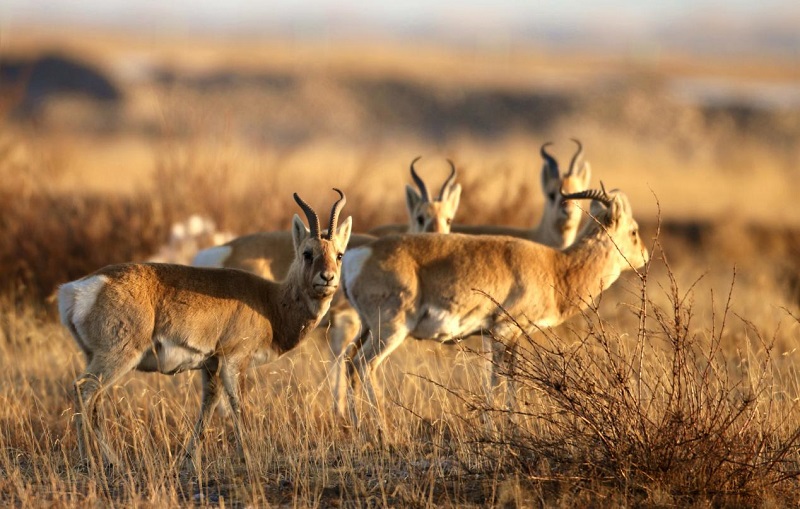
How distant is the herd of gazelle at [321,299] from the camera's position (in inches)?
308

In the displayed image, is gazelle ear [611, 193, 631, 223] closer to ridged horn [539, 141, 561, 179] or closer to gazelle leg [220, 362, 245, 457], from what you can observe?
ridged horn [539, 141, 561, 179]

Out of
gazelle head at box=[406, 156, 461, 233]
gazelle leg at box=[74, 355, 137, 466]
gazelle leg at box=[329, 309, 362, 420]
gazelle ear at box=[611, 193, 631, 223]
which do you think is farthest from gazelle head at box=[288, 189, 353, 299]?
gazelle head at box=[406, 156, 461, 233]

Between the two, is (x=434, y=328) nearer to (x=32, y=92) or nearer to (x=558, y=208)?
(x=558, y=208)

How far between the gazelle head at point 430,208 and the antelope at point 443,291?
248 cm

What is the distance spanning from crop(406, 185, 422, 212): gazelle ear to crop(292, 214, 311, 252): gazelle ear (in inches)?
147

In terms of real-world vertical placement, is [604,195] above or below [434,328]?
above

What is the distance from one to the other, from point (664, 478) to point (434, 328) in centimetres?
253

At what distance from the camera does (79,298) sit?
7773mm

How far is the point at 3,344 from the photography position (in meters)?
11.3

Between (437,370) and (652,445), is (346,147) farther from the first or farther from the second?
(652,445)

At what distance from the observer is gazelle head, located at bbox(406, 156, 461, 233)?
12031 millimetres

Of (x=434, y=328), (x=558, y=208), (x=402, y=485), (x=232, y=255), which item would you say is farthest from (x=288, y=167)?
(x=402, y=485)

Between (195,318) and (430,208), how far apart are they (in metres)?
4.50

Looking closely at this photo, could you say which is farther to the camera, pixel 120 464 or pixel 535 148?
pixel 535 148
